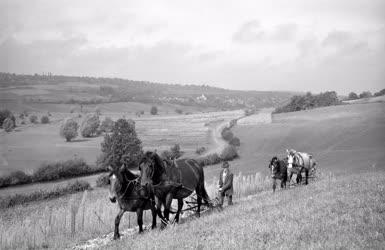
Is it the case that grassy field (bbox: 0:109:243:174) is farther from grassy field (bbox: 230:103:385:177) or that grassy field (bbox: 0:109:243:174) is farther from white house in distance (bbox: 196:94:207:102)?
white house in distance (bbox: 196:94:207:102)

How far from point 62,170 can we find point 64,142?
18.8 meters

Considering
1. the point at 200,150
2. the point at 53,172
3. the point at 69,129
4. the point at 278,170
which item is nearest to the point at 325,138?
the point at 200,150

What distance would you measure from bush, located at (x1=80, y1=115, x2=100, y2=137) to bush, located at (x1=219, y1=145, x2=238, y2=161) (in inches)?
1232

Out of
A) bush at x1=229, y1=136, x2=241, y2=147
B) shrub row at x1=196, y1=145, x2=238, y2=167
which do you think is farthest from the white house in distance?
shrub row at x1=196, y1=145, x2=238, y2=167

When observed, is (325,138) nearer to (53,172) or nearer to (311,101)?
(311,101)

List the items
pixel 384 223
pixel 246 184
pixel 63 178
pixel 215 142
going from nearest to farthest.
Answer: pixel 384 223, pixel 246 184, pixel 63 178, pixel 215 142

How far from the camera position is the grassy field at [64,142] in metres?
53.5

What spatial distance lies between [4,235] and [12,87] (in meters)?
118

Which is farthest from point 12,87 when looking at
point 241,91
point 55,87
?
point 241,91

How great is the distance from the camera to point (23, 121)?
82.6 metres

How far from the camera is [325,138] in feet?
179

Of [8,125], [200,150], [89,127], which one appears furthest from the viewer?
[89,127]

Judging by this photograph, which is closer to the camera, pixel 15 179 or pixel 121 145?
pixel 15 179

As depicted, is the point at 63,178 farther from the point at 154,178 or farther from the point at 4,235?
the point at 154,178
